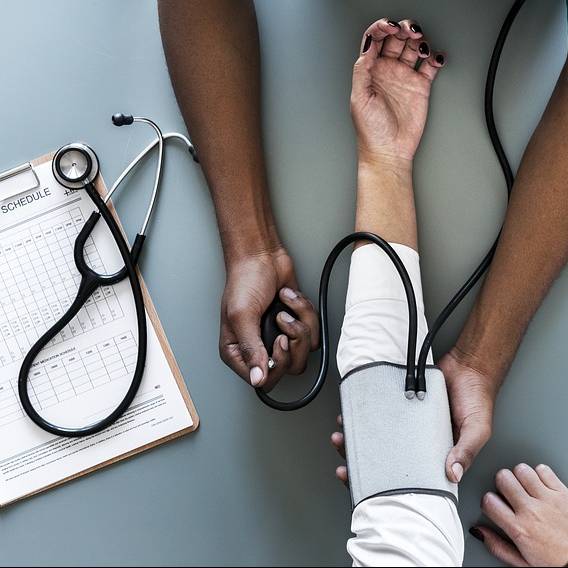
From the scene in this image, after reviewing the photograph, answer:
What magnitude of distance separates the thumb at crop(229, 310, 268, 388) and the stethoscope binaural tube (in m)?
0.16

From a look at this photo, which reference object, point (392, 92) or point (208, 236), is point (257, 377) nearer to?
point (208, 236)

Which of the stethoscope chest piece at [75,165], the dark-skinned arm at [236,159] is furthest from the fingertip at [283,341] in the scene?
the stethoscope chest piece at [75,165]

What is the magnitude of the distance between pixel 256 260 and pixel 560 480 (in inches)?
21.5

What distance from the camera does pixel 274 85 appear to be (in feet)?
3.33

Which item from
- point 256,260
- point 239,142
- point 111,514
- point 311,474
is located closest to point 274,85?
point 239,142

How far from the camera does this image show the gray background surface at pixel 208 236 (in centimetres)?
101

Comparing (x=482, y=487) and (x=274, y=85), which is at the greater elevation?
(x=274, y=85)

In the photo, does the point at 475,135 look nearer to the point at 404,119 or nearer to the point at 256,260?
the point at 404,119

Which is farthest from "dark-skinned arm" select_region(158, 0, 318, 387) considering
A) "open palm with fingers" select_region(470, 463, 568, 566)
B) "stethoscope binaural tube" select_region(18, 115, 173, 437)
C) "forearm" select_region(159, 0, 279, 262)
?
"open palm with fingers" select_region(470, 463, 568, 566)

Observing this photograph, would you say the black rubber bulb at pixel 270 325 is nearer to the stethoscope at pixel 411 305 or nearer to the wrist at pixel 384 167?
the stethoscope at pixel 411 305

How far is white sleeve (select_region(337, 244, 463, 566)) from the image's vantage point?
2.43ft

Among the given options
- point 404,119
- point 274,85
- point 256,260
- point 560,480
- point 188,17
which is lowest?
point 560,480

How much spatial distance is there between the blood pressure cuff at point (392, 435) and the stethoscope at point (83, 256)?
336 millimetres

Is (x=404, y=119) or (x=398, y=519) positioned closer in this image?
(x=398, y=519)
